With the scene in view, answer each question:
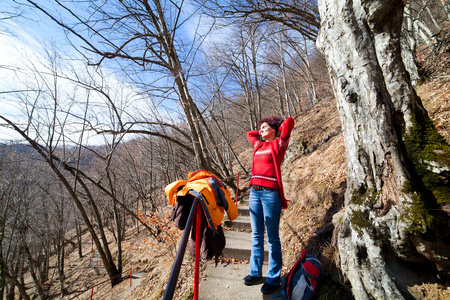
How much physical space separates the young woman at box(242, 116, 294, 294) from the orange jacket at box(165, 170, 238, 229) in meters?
0.46

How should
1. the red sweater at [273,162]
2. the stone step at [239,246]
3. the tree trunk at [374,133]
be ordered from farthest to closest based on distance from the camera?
the stone step at [239,246] < the red sweater at [273,162] < the tree trunk at [374,133]

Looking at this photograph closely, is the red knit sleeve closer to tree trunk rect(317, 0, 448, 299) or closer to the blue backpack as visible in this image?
tree trunk rect(317, 0, 448, 299)

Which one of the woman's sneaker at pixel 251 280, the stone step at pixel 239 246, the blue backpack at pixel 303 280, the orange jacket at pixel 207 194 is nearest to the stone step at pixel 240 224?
the stone step at pixel 239 246

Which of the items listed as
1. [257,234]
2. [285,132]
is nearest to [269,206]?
[257,234]

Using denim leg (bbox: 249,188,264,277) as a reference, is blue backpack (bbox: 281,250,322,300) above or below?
below

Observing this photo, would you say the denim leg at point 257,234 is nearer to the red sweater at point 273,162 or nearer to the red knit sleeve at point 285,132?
the red sweater at point 273,162

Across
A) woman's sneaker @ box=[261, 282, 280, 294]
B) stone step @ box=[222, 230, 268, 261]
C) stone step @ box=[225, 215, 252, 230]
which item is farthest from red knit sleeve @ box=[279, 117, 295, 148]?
stone step @ box=[225, 215, 252, 230]

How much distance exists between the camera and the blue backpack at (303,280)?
1.98 meters

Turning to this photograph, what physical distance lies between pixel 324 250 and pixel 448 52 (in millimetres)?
7282

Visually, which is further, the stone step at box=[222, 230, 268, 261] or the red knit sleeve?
the stone step at box=[222, 230, 268, 261]

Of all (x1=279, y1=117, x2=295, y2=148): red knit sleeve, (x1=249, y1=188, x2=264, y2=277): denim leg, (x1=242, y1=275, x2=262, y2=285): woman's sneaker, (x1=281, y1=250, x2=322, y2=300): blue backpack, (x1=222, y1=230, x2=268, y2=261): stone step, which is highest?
(x1=279, y1=117, x2=295, y2=148): red knit sleeve

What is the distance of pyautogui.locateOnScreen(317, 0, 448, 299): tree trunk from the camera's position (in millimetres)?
1559

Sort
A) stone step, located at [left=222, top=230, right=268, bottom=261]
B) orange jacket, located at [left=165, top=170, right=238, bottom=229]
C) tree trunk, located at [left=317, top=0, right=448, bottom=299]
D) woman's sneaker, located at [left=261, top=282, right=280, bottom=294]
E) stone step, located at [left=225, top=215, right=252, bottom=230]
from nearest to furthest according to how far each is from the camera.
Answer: tree trunk, located at [left=317, top=0, right=448, bottom=299] < orange jacket, located at [left=165, top=170, right=238, bottom=229] < woman's sneaker, located at [left=261, top=282, right=280, bottom=294] < stone step, located at [left=222, top=230, right=268, bottom=261] < stone step, located at [left=225, top=215, right=252, bottom=230]

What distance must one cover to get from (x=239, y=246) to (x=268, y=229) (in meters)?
1.61
